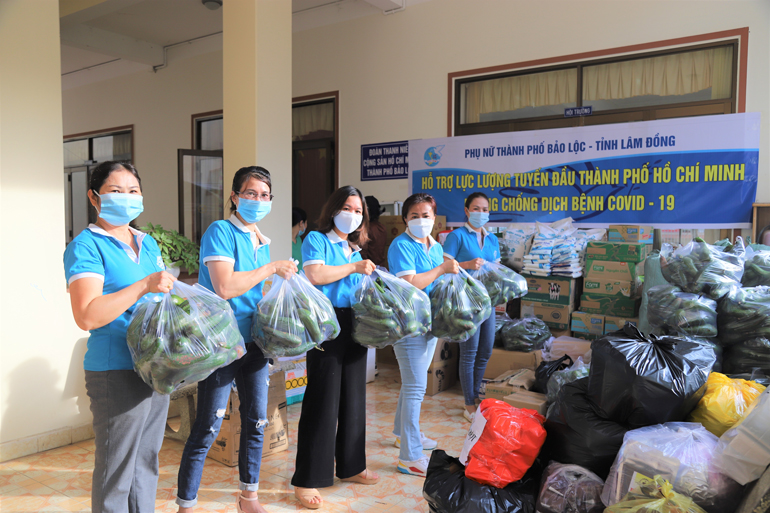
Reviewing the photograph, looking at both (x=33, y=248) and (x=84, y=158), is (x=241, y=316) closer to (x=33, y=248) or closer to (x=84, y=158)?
(x=33, y=248)

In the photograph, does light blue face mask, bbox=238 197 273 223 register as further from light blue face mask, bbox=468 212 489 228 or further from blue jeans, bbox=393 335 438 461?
light blue face mask, bbox=468 212 489 228

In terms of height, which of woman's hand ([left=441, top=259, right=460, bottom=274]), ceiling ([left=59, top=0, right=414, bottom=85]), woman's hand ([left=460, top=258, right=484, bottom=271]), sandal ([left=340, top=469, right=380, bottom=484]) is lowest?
sandal ([left=340, top=469, right=380, bottom=484])

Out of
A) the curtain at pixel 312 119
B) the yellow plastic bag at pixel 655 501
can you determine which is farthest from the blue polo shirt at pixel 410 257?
the curtain at pixel 312 119

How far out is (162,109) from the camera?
7473 mm

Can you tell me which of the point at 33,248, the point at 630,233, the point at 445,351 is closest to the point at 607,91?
the point at 630,233

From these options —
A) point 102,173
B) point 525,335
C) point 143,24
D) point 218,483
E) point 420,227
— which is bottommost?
point 218,483

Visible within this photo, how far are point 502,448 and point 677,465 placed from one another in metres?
0.56

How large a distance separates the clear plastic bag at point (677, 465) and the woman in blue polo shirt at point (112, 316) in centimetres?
151

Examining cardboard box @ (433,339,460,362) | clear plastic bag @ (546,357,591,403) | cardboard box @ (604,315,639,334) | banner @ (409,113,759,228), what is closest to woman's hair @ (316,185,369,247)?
clear plastic bag @ (546,357,591,403)

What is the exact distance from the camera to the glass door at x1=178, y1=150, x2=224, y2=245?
19.1ft

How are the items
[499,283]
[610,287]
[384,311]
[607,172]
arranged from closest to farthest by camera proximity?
1. [384,311]
2. [499,283]
3. [610,287]
4. [607,172]

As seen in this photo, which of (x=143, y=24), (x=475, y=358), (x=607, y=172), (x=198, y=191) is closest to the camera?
(x=475, y=358)

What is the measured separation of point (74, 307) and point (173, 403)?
2062 millimetres

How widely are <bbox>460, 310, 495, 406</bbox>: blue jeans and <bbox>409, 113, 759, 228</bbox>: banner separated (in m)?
1.63
